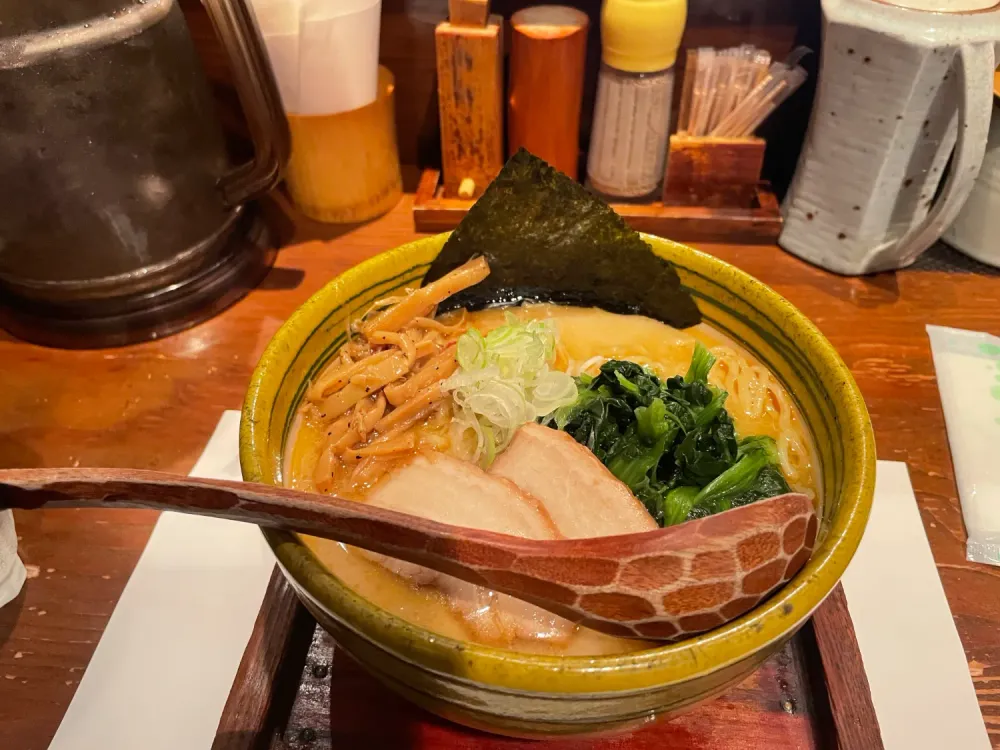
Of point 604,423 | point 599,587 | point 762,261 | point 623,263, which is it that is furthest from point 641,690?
point 762,261

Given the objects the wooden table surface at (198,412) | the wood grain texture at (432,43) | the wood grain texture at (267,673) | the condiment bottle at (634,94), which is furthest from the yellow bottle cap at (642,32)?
the wood grain texture at (267,673)

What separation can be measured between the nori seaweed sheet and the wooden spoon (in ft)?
Result: 1.76

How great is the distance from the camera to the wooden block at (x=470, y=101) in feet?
5.40

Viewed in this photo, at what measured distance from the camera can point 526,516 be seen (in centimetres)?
90

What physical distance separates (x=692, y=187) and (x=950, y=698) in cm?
122

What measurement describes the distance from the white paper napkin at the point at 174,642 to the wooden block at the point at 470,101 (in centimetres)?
108

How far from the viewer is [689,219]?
1.77 m

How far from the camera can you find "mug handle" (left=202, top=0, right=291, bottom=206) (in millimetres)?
1335

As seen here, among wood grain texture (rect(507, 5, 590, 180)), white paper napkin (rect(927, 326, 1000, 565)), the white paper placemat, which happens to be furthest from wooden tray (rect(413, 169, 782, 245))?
the white paper placemat

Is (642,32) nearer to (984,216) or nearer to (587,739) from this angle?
(984,216)

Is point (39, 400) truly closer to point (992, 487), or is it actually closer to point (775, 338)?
point (775, 338)

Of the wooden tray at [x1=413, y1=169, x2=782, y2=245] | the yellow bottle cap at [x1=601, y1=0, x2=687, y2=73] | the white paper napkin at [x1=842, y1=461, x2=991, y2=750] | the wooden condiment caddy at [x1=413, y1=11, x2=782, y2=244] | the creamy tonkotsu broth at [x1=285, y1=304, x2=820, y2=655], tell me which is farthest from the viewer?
the wooden tray at [x1=413, y1=169, x2=782, y2=245]

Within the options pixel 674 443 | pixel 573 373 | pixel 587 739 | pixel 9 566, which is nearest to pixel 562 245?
pixel 573 373

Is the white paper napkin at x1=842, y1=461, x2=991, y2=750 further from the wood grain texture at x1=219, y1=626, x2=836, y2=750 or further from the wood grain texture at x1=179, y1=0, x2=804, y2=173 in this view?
the wood grain texture at x1=179, y1=0, x2=804, y2=173
